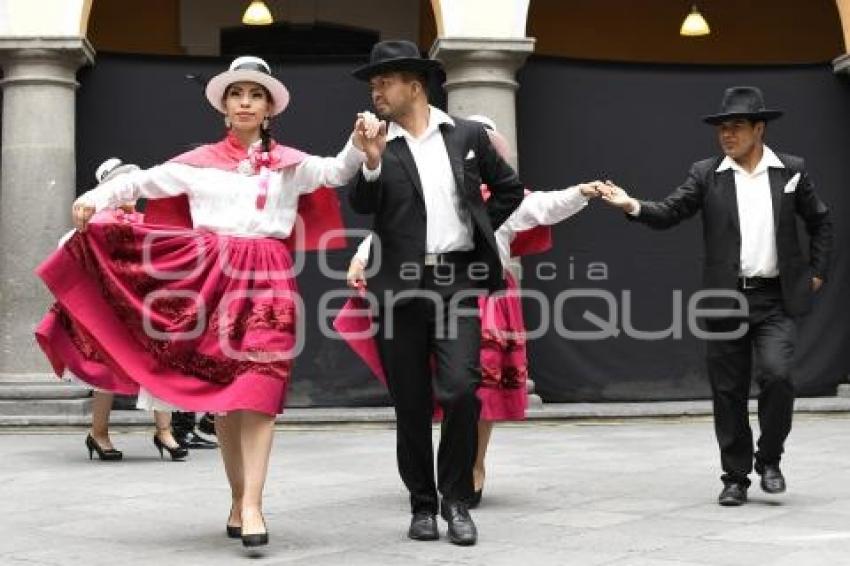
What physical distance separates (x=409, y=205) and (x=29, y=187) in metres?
6.48

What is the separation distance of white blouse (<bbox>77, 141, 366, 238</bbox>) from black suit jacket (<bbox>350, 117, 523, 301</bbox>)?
7.0 inches

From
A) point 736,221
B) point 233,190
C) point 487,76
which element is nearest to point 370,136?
point 233,190

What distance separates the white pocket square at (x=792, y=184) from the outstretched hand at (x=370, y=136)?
7.62 ft

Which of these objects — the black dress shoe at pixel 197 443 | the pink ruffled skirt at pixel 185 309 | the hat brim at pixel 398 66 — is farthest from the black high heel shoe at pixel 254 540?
the black dress shoe at pixel 197 443

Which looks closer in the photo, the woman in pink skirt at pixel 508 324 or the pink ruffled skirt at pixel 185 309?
the pink ruffled skirt at pixel 185 309

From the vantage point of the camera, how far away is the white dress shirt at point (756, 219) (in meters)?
7.18

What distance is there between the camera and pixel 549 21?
633 inches

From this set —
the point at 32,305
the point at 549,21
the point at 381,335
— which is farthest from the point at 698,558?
the point at 549,21

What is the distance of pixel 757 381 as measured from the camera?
281 inches

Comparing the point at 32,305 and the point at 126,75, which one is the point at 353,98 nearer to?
the point at 126,75

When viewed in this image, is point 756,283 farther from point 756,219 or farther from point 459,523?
point 459,523

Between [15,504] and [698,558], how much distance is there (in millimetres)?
3500

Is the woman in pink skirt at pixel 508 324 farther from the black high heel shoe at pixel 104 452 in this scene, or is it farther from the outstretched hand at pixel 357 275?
the black high heel shoe at pixel 104 452

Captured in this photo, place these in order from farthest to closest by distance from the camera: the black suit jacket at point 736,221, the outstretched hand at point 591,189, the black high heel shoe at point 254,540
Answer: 1. the black suit jacket at point 736,221
2. the outstretched hand at point 591,189
3. the black high heel shoe at point 254,540
